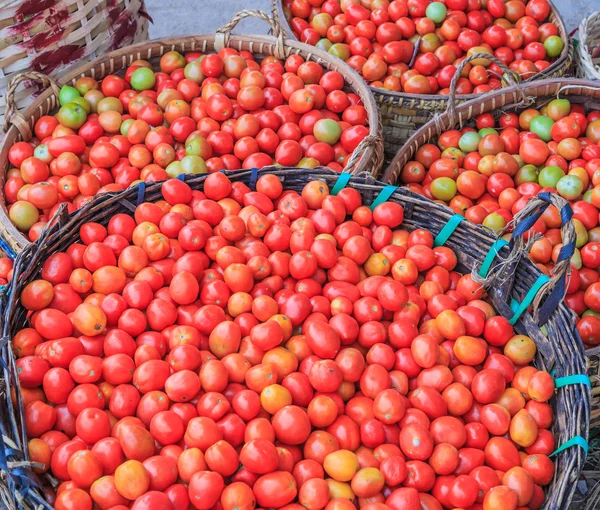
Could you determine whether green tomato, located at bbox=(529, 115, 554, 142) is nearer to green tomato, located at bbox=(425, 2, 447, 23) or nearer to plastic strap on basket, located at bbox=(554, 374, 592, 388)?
green tomato, located at bbox=(425, 2, 447, 23)

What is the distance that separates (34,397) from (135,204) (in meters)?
0.79

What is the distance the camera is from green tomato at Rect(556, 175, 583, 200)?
256 centimetres

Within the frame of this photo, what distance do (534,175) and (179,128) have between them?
1.54 meters

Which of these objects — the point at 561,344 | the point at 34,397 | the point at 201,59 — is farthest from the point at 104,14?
the point at 561,344

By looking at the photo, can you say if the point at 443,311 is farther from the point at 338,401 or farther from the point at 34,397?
the point at 34,397

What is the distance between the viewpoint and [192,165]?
2486 mm

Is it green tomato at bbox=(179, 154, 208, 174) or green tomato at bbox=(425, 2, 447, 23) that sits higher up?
green tomato at bbox=(425, 2, 447, 23)

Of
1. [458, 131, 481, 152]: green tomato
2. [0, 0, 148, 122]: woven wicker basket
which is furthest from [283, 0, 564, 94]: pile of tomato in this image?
[0, 0, 148, 122]: woven wicker basket

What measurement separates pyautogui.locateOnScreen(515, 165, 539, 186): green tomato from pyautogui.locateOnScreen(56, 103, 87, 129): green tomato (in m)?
1.92

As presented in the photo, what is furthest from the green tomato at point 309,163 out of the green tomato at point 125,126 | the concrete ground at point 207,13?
the concrete ground at point 207,13

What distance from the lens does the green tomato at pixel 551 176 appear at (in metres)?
2.62

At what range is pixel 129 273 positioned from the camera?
1.98 meters

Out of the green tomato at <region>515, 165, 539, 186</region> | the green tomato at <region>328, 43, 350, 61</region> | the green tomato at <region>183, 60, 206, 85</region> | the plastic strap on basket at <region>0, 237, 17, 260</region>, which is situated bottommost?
the green tomato at <region>515, 165, 539, 186</region>

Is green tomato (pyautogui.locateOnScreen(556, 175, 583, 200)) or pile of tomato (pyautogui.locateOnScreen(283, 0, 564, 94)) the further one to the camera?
pile of tomato (pyautogui.locateOnScreen(283, 0, 564, 94))
